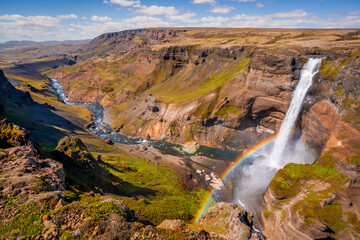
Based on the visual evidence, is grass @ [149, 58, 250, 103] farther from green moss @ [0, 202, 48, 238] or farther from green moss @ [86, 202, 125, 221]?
green moss @ [0, 202, 48, 238]

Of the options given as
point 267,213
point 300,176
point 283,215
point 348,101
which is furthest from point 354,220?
point 348,101

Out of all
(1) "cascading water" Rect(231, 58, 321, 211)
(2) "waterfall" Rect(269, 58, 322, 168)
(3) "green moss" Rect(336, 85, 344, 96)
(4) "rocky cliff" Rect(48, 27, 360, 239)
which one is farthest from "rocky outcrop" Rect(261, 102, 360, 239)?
(2) "waterfall" Rect(269, 58, 322, 168)

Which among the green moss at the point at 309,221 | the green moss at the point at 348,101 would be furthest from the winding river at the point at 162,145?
the green moss at the point at 348,101

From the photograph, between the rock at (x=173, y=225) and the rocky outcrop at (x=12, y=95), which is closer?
the rock at (x=173, y=225)

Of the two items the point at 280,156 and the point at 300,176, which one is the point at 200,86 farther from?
the point at 300,176

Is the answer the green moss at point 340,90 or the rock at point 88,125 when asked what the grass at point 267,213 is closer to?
the green moss at point 340,90

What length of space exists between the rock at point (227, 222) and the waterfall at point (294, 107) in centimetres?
4271

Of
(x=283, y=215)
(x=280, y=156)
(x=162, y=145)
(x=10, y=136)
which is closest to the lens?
(x=10, y=136)

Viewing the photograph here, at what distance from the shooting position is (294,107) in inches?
2389

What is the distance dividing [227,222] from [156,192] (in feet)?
85.0

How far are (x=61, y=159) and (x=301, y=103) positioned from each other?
64.9 metres

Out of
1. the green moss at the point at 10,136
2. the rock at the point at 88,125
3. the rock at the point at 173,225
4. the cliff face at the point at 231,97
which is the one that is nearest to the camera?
the rock at the point at 173,225

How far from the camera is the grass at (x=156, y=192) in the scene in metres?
31.3

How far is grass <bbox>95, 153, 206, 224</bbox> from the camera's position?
103 ft
